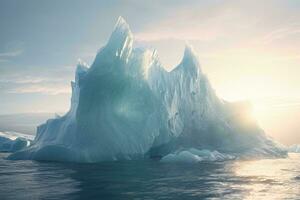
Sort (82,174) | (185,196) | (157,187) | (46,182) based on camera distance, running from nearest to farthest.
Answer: (185,196) → (157,187) → (46,182) → (82,174)

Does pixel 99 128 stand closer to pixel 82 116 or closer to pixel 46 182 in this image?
pixel 82 116

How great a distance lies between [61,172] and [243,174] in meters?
15.2

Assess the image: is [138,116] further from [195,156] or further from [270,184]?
[270,184]

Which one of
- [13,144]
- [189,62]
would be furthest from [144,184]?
[13,144]

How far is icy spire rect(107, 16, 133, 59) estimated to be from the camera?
43781 millimetres

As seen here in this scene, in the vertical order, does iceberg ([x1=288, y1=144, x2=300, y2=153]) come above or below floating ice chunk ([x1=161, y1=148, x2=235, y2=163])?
below

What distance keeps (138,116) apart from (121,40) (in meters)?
9.35

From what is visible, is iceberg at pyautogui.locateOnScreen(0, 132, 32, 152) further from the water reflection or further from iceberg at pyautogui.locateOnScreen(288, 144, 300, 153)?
iceberg at pyautogui.locateOnScreen(288, 144, 300, 153)

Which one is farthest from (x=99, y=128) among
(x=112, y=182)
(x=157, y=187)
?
(x=157, y=187)

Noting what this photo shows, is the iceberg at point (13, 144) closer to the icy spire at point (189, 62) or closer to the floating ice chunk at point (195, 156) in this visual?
the icy spire at point (189, 62)

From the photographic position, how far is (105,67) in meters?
42.9

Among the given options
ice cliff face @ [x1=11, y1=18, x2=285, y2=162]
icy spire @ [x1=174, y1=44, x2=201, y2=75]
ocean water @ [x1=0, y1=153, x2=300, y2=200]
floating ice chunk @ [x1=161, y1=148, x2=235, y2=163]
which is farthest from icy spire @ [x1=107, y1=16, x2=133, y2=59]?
ocean water @ [x1=0, y1=153, x2=300, y2=200]

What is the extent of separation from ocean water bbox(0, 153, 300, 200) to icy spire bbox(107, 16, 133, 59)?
15.9 meters

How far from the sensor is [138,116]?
44.8m
